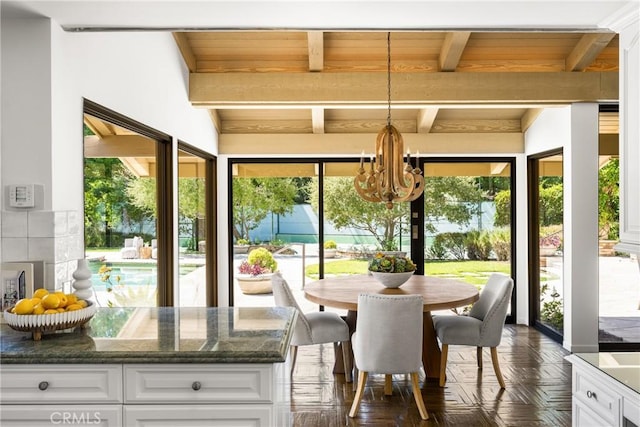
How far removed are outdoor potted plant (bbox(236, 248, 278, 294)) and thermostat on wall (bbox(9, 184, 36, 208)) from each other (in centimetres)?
361

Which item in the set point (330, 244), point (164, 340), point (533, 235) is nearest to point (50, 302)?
point (164, 340)

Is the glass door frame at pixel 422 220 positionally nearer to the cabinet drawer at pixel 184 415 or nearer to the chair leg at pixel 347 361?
the chair leg at pixel 347 361

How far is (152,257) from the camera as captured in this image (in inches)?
151

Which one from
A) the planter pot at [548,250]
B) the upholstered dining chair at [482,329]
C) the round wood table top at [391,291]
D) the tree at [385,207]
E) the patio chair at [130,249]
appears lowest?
the upholstered dining chair at [482,329]

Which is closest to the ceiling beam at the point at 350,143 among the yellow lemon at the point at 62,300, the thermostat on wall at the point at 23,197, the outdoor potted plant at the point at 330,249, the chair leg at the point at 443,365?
the outdoor potted plant at the point at 330,249

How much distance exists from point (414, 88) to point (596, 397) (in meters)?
3.11

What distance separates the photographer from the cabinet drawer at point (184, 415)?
1.91 m

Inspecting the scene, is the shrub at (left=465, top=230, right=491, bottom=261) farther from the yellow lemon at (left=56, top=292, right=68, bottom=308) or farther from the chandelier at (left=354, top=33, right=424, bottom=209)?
the yellow lemon at (left=56, top=292, right=68, bottom=308)

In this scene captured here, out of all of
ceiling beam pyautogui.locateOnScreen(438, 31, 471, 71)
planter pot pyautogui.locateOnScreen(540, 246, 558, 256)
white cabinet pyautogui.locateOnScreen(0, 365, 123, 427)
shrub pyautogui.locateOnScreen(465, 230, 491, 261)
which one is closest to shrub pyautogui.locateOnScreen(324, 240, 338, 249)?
shrub pyautogui.locateOnScreen(465, 230, 491, 261)

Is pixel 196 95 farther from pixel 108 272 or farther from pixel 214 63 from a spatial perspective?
pixel 108 272

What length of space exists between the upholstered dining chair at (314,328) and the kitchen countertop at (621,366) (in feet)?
6.66

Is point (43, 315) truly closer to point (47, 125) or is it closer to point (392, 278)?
point (47, 125)

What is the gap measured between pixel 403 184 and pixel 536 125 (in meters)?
2.32

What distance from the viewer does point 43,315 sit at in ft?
6.77
